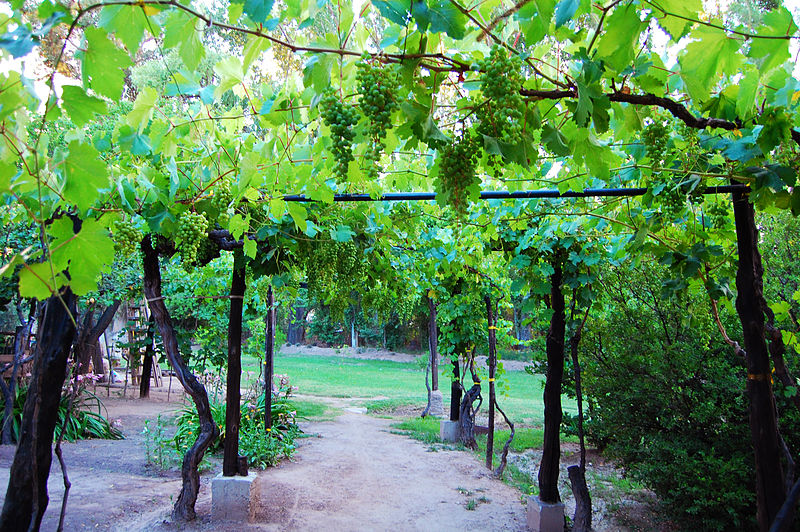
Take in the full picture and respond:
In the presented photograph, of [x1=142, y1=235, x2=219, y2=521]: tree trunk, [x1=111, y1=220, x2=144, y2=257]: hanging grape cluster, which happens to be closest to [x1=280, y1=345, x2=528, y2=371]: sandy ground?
[x1=142, y1=235, x2=219, y2=521]: tree trunk

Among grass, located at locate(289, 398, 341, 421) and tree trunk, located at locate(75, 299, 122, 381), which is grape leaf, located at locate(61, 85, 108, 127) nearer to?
grass, located at locate(289, 398, 341, 421)

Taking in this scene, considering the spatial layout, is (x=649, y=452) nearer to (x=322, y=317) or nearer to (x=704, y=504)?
(x=704, y=504)

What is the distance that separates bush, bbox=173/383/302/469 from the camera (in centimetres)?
564

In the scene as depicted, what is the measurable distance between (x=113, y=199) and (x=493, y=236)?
8.71 feet

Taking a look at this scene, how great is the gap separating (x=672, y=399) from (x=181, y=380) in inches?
147

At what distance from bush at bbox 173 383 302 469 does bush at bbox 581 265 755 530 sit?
337cm

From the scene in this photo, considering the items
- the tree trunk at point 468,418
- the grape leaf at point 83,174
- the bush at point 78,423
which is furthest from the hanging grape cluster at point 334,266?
the bush at point 78,423

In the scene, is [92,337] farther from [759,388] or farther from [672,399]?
[759,388]

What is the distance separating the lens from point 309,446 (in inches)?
269

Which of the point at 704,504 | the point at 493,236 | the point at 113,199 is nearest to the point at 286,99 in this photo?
the point at 113,199

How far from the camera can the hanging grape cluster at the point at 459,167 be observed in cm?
131

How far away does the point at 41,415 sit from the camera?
2365 millimetres

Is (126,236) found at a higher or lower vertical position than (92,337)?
higher

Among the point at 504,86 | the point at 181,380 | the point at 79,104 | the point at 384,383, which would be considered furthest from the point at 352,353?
the point at 504,86
